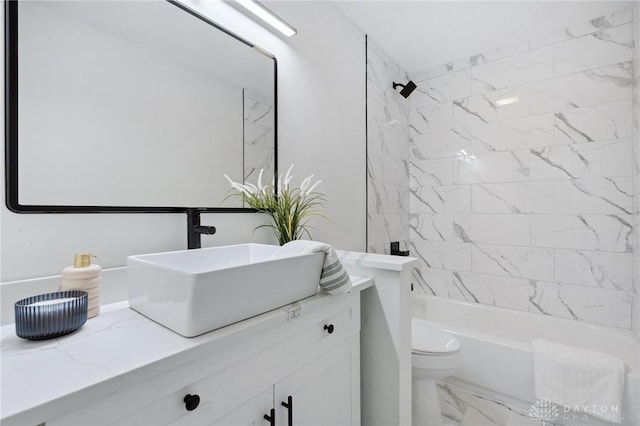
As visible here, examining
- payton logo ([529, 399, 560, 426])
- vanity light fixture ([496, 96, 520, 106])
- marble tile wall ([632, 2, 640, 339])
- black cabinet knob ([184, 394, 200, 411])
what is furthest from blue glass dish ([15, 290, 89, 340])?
vanity light fixture ([496, 96, 520, 106])

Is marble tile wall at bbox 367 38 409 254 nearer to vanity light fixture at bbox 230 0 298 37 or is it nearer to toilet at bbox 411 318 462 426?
toilet at bbox 411 318 462 426

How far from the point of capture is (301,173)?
1.64 m

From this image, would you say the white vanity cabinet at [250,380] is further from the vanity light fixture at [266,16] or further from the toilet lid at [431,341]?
the vanity light fixture at [266,16]

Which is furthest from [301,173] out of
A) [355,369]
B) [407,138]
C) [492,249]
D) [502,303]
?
[502,303]

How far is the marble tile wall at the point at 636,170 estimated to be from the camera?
1.86 meters

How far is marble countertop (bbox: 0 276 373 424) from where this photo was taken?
0.45 m

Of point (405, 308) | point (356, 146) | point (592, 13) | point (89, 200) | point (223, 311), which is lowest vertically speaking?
point (405, 308)

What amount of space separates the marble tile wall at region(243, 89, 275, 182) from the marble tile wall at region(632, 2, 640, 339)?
7.33ft

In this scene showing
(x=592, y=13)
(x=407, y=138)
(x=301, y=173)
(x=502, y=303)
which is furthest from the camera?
A: (x=407, y=138)

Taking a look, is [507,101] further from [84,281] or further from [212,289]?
[84,281]

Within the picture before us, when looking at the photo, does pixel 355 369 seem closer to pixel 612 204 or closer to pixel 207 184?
pixel 207 184

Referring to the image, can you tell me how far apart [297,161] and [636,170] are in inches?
85.3

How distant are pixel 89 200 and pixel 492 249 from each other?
2.68 meters

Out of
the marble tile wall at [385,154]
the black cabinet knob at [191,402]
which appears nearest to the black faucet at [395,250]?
the marble tile wall at [385,154]
